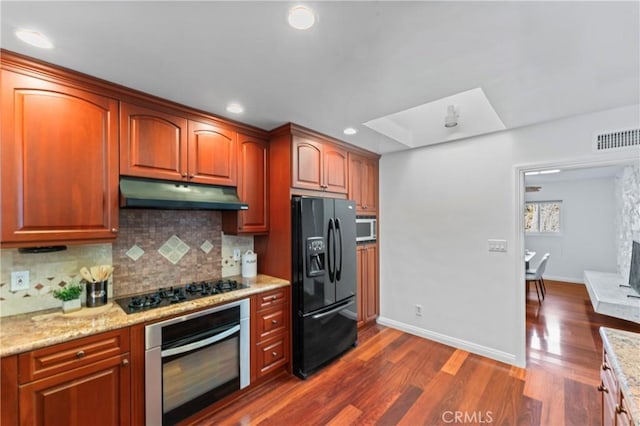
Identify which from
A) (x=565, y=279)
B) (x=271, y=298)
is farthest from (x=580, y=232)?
(x=271, y=298)

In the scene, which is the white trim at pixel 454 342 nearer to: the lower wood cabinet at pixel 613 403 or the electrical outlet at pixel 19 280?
the lower wood cabinet at pixel 613 403

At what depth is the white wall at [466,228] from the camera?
2.58m

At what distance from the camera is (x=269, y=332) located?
2.44m

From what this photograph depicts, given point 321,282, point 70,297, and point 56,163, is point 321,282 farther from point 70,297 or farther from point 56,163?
point 56,163

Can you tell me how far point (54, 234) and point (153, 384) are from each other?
1114mm

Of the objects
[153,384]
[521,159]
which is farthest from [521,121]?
[153,384]

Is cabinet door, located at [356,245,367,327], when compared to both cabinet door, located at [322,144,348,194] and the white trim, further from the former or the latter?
cabinet door, located at [322,144,348,194]

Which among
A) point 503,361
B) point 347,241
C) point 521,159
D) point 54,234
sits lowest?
point 503,361

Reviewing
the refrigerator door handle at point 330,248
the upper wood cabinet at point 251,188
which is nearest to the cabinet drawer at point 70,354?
the upper wood cabinet at point 251,188

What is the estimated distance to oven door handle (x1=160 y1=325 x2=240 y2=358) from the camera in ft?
5.96

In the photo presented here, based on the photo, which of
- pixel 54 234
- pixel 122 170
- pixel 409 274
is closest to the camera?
pixel 54 234

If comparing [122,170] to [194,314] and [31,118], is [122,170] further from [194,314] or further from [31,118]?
[194,314]

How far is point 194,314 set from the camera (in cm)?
194

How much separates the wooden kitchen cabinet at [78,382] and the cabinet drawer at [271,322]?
3.19 ft
